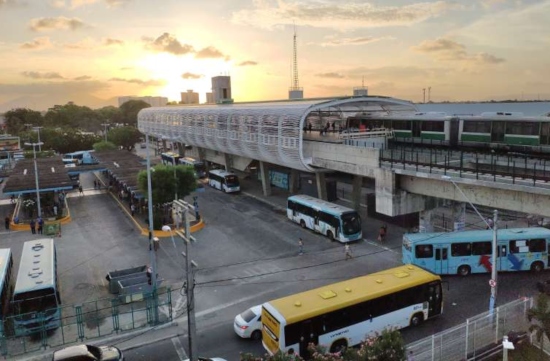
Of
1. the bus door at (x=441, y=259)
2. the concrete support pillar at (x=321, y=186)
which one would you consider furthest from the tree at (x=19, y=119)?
the bus door at (x=441, y=259)

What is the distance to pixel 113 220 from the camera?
3869 centimetres

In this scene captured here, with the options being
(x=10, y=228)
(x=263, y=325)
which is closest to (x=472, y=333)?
(x=263, y=325)

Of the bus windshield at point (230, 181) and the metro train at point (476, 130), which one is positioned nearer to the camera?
the metro train at point (476, 130)

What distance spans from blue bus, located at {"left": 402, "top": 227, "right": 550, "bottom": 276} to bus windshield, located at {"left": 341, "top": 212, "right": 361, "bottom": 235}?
6.56m

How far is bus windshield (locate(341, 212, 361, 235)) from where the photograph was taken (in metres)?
30.2

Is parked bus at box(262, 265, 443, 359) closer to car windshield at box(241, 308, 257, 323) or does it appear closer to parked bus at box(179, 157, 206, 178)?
car windshield at box(241, 308, 257, 323)

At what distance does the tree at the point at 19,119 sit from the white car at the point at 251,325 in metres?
125

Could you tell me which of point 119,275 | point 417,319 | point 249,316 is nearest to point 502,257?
point 417,319

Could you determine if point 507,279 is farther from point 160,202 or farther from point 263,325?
point 160,202

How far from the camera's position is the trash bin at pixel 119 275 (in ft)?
75.3

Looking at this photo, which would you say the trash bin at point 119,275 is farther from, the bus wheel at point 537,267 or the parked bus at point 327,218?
the bus wheel at point 537,267

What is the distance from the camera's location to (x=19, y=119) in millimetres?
127438

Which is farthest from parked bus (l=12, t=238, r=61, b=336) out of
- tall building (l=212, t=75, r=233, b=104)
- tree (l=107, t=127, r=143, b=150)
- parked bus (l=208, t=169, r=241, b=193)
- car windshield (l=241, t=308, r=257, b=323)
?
tree (l=107, t=127, r=143, b=150)

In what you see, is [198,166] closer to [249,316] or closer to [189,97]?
[249,316]
